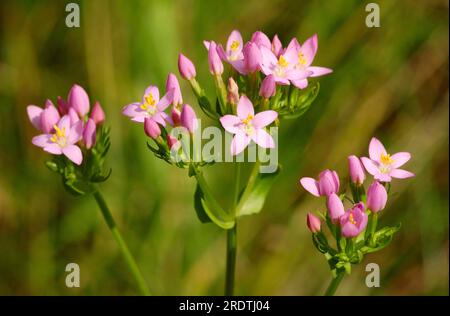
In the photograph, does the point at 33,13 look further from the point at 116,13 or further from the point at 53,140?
the point at 53,140

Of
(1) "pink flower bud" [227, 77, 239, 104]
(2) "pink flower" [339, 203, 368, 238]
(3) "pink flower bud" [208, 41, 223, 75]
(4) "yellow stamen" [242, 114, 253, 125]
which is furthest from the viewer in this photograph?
(3) "pink flower bud" [208, 41, 223, 75]

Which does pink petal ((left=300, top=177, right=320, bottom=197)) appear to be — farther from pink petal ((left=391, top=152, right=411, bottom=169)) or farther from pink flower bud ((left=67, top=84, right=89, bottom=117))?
pink flower bud ((left=67, top=84, right=89, bottom=117))

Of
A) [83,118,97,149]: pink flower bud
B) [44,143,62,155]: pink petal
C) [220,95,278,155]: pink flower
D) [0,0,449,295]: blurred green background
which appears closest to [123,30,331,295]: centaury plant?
[220,95,278,155]: pink flower

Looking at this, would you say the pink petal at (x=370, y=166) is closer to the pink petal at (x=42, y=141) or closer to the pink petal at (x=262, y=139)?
the pink petal at (x=262, y=139)

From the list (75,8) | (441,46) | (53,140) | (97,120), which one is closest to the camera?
(53,140)

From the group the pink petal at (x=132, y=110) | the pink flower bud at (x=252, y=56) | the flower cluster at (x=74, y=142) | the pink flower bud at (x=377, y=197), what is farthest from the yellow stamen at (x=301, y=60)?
the flower cluster at (x=74, y=142)

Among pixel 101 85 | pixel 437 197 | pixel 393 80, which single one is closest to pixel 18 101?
pixel 101 85
